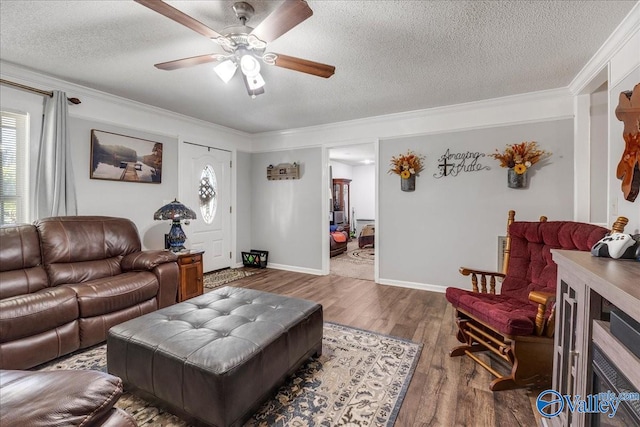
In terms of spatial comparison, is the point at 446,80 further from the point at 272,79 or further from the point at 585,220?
the point at 585,220

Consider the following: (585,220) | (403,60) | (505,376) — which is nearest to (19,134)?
(403,60)

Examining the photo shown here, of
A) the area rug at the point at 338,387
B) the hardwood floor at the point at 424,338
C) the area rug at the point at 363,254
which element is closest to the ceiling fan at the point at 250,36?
the area rug at the point at 338,387

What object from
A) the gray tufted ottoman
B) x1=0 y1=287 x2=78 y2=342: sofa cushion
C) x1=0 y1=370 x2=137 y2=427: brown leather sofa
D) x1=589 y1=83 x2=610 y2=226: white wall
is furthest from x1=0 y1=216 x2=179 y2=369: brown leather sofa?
x1=589 y1=83 x2=610 y2=226: white wall

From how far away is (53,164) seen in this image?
2836 millimetres

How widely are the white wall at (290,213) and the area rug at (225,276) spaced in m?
0.52

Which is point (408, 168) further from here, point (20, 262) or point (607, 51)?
point (20, 262)

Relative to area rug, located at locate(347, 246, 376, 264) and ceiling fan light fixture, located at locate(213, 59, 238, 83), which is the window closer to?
ceiling fan light fixture, located at locate(213, 59, 238, 83)

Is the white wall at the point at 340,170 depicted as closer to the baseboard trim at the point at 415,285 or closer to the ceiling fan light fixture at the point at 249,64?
the baseboard trim at the point at 415,285

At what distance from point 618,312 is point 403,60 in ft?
7.68

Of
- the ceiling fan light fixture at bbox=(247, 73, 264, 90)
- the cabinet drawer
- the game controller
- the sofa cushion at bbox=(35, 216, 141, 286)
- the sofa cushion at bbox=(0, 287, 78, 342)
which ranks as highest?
the ceiling fan light fixture at bbox=(247, 73, 264, 90)

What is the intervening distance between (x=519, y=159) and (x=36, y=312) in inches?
181

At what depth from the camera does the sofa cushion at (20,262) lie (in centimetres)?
215

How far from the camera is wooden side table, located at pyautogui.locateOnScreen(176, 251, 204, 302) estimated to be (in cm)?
325

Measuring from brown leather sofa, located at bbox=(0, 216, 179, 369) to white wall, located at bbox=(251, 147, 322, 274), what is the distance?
2.27 m
